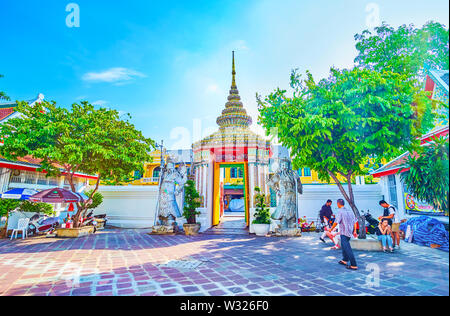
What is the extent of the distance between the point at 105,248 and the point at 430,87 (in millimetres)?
11772

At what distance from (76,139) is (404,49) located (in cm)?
1378

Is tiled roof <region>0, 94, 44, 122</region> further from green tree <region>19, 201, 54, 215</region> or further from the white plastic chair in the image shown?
the white plastic chair

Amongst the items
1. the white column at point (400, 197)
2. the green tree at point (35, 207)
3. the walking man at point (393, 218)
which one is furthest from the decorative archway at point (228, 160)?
the green tree at point (35, 207)

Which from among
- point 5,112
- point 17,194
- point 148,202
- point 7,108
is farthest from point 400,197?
point 7,108

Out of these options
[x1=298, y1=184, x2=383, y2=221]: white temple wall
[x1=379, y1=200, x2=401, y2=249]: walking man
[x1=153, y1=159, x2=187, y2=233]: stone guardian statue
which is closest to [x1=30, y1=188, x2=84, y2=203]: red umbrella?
[x1=153, y1=159, x2=187, y2=233]: stone guardian statue

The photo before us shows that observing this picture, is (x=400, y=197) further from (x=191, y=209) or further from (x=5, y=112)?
(x=5, y=112)

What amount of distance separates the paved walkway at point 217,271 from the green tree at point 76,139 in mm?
3493

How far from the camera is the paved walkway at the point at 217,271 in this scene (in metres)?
3.56

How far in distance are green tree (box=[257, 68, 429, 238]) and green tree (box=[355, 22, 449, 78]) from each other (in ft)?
6.64

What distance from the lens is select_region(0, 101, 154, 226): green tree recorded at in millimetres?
8418
